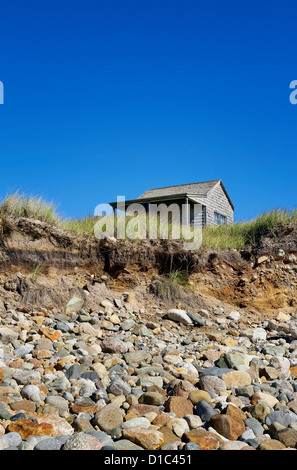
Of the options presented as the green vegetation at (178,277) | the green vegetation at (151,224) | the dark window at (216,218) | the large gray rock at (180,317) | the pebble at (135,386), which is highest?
Answer: the dark window at (216,218)

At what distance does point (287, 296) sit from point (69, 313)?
533 cm

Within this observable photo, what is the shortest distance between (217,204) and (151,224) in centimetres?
1550

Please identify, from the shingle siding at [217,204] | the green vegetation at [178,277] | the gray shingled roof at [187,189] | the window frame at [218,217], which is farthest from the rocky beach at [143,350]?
the gray shingled roof at [187,189]

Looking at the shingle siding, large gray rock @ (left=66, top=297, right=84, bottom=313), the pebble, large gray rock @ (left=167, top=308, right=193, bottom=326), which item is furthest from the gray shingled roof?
the pebble

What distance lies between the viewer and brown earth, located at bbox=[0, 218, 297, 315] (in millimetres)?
6609

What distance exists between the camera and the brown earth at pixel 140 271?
21.7ft

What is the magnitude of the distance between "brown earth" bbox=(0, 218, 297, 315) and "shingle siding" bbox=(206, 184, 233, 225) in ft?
40.0

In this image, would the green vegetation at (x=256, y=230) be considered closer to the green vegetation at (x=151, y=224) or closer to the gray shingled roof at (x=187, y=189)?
the green vegetation at (x=151, y=224)

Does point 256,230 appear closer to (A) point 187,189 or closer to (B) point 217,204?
(B) point 217,204

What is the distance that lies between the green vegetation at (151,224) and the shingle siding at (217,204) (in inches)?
405

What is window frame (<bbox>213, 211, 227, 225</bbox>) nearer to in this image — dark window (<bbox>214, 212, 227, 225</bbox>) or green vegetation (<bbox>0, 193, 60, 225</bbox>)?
dark window (<bbox>214, 212, 227, 225</bbox>)

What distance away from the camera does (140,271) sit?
26.1ft

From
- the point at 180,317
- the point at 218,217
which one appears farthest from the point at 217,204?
the point at 180,317
